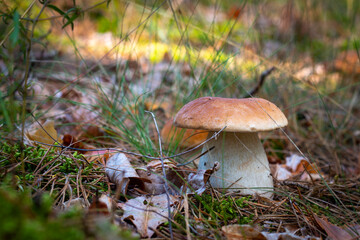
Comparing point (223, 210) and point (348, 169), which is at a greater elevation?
point (223, 210)

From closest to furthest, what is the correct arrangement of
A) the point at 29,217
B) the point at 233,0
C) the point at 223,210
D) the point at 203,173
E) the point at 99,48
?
the point at 29,217
the point at 223,210
the point at 203,173
the point at 99,48
the point at 233,0

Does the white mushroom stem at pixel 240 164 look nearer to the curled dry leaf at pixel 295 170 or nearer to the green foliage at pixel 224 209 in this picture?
the green foliage at pixel 224 209

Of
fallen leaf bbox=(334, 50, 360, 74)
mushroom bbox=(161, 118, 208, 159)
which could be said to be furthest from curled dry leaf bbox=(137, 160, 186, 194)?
fallen leaf bbox=(334, 50, 360, 74)

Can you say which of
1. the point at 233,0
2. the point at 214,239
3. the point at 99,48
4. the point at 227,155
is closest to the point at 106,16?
the point at 99,48

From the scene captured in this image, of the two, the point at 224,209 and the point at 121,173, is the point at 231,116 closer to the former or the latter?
the point at 224,209

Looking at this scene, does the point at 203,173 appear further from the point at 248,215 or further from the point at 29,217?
the point at 29,217
